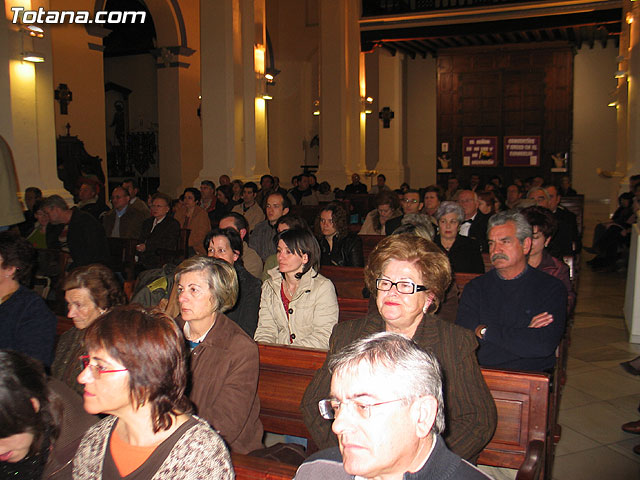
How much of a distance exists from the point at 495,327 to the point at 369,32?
16170 mm

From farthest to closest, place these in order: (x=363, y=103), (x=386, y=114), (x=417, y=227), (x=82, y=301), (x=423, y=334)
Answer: (x=386, y=114), (x=363, y=103), (x=417, y=227), (x=82, y=301), (x=423, y=334)

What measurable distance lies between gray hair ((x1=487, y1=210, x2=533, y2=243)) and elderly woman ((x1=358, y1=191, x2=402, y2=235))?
376 cm

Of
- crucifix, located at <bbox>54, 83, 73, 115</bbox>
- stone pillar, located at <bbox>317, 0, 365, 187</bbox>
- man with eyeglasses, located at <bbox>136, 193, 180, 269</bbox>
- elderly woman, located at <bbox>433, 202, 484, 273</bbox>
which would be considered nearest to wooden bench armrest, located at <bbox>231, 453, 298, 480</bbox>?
elderly woman, located at <bbox>433, 202, 484, 273</bbox>

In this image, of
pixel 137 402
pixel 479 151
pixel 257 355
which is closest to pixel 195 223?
pixel 257 355

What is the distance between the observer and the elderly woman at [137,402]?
1906mm

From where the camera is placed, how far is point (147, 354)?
1.96m

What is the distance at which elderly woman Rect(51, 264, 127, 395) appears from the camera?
10.6ft

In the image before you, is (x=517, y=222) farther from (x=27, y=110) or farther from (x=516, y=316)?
(x=27, y=110)

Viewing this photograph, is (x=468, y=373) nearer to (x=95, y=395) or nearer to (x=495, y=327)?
(x=495, y=327)

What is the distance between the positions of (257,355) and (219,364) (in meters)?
0.18

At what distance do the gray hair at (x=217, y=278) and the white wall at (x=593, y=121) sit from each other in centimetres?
2205

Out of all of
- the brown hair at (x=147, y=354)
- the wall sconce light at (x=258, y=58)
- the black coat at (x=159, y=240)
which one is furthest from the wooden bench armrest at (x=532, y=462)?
the wall sconce light at (x=258, y=58)

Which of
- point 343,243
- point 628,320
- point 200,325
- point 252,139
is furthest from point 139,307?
point 252,139

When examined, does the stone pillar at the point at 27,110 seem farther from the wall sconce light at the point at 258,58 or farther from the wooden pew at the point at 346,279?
the wooden pew at the point at 346,279
